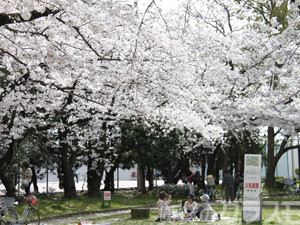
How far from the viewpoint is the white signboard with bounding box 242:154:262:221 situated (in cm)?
1066

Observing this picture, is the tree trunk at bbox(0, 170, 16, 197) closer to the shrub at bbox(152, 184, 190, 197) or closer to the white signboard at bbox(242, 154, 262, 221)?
the shrub at bbox(152, 184, 190, 197)

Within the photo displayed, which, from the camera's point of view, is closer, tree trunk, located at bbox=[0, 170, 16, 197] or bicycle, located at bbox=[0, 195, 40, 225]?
bicycle, located at bbox=[0, 195, 40, 225]

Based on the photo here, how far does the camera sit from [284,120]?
59.0ft

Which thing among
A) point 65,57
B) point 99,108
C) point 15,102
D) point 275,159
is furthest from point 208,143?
point 65,57

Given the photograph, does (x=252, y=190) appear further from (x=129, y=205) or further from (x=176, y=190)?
(x=176, y=190)

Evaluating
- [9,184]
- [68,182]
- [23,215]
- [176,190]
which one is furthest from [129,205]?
[23,215]

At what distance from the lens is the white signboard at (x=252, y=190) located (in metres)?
10.7

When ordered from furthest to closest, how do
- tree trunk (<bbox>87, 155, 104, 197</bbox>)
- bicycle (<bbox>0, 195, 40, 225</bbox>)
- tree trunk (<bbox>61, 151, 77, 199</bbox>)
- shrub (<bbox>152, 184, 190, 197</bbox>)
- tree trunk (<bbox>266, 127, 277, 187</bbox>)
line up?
tree trunk (<bbox>266, 127, 277, 187</bbox>) < shrub (<bbox>152, 184, 190, 197</bbox>) < tree trunk (<bbox>87, 155, 104, 197</bbox>) < tree trunk (<bbox>61, 151, 77, 199</bbox>) < bicycle (<bbox>0, 195, 40, 225</bbox>)

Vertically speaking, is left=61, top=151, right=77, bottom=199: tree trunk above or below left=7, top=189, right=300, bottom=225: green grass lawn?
above

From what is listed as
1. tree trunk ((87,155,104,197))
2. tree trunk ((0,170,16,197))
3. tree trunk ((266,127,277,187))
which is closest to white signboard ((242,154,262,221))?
tree trunk ((0,170,16,197))

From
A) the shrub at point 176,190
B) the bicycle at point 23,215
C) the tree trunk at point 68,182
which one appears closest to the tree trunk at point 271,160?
the shrub at point 176,190

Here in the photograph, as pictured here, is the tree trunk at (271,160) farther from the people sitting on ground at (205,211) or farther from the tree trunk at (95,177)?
the people sitting on ground at (205,211)

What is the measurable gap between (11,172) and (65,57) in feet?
30.4

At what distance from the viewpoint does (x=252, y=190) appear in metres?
10.8
